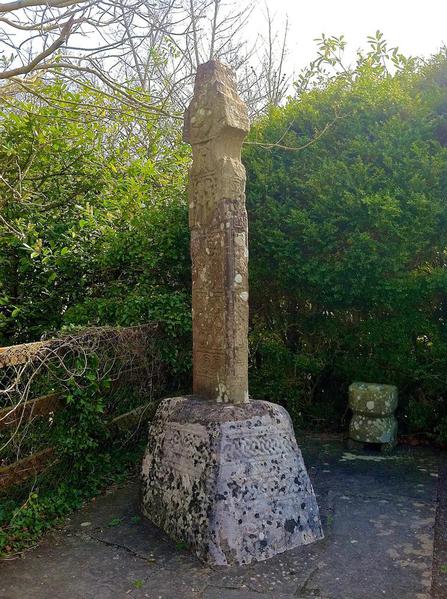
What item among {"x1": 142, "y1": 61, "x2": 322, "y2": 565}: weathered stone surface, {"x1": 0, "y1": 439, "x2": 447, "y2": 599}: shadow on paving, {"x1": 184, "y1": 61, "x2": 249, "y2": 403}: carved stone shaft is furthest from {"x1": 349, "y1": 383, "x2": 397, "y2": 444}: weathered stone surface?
{"x1": 184, "y1": 61, "x2": 249, "y2": 403}: carved stone shaft

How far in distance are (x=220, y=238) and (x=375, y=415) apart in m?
2.72

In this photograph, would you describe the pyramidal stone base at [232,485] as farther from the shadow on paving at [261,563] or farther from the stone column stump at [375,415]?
the stone column stump at [375,415]

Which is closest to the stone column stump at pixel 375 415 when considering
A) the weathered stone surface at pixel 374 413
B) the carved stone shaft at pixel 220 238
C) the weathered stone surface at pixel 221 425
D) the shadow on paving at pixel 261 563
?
the weathered stone surface at pixel 374 413

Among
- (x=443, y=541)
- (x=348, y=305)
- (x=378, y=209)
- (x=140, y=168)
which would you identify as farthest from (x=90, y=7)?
(x=443, y=541)

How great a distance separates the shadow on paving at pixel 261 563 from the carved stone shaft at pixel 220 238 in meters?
1.07

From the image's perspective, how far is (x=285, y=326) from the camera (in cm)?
648

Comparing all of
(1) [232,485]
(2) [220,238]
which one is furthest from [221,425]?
(2) [220,238]

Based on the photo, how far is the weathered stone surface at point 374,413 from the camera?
18.0ft

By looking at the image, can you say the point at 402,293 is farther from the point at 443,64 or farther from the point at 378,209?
the point at 443,64

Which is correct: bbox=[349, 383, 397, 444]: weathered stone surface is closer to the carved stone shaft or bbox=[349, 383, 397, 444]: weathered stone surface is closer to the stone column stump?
the stone column stump

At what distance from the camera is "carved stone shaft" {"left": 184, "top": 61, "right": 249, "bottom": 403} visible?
3.85 metres

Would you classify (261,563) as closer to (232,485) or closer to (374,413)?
(232,485)

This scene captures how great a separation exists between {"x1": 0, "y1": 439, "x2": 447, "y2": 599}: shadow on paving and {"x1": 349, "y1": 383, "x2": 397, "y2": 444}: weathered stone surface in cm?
101

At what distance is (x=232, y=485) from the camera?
3465 mm
